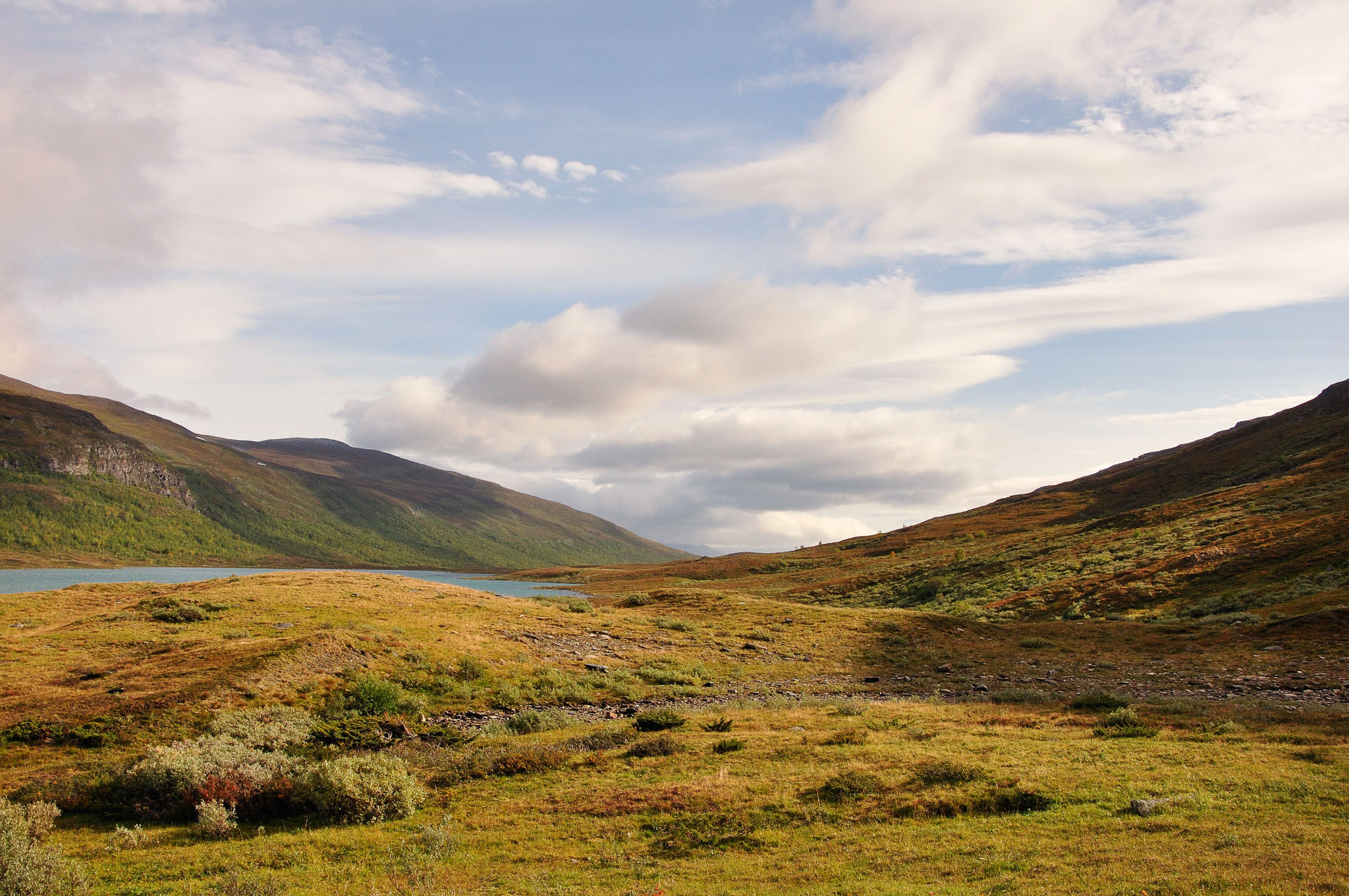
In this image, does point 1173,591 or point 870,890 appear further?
point 1173,591

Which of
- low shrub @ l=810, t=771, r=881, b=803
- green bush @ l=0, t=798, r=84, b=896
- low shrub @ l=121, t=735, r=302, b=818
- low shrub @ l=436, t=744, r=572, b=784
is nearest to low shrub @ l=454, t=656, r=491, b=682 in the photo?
low shrub @ l=436, t=744, r=572, b=784

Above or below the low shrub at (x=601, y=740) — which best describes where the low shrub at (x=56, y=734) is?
above

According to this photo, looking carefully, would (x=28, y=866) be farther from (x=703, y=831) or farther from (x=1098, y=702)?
(x=1098, y=702)

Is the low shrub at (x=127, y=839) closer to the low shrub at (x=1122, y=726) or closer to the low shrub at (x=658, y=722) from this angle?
the low shrub at (x=658, y=722)

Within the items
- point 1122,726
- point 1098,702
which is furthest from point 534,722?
point 1098,702

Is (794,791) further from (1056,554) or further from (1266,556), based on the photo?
(1056,554)

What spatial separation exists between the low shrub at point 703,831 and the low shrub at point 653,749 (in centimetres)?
540

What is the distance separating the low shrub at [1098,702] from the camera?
2527 cm

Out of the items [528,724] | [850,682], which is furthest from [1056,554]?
[528,724]

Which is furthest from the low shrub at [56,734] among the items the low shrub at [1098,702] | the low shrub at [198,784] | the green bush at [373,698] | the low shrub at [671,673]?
the low shrub at [1098,702]

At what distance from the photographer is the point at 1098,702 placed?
2583 cm

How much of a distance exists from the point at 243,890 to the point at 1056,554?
81.2 m

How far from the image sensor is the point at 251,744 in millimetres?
21891

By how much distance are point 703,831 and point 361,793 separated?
860 centimetres
